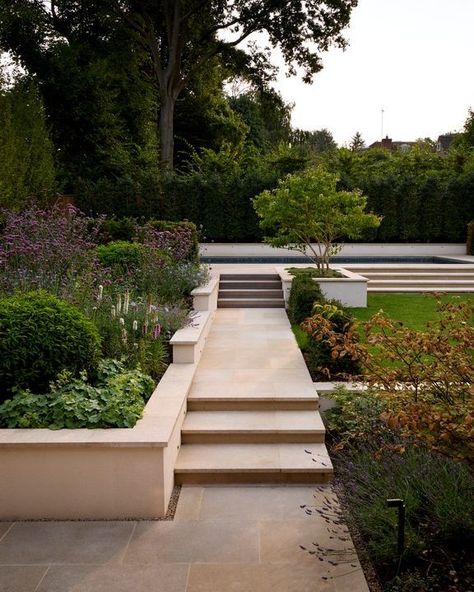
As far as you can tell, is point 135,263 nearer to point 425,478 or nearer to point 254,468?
point 254,468

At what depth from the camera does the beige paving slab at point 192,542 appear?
12.1 ft

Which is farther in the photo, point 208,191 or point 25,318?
point 208,191

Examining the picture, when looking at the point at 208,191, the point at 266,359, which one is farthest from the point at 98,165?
the point at 266,359

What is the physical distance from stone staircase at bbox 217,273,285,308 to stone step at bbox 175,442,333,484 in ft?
22.6

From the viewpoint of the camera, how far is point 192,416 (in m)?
5.68

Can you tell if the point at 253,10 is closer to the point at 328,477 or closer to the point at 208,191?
the point at 208,191

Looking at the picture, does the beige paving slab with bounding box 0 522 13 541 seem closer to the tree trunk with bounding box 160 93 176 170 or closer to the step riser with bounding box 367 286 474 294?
the step riser with bounding box 367 286 474 294

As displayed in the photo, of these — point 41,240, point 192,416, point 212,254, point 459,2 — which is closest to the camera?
point 192,416

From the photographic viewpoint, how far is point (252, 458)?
4996 mm

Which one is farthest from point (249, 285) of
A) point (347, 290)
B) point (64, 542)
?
point (64, 542)

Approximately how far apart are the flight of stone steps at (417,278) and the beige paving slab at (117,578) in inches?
396

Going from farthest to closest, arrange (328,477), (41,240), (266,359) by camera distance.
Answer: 1. (41,240)
2. (266,359)
3. (328,477)

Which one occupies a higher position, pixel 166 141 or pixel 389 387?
pixel 166 141

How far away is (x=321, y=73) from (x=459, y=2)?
13.4 m
